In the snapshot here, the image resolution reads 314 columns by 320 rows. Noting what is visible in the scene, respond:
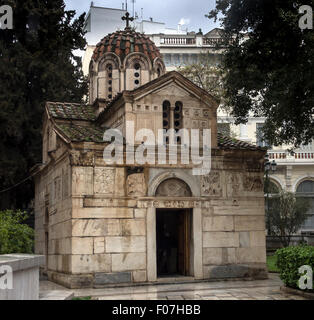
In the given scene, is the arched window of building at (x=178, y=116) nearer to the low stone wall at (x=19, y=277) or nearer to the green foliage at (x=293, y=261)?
the green foliage at (x=293, y=261)

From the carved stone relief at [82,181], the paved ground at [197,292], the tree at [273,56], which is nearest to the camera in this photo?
the paved ground at [197,292]

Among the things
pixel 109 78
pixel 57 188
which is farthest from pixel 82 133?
pixel 109 78

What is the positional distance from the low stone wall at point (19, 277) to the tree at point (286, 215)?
20.4m

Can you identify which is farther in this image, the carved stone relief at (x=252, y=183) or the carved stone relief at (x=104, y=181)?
the carved stone relief at (x=252, y=183)

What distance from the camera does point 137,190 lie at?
15031 millimetres

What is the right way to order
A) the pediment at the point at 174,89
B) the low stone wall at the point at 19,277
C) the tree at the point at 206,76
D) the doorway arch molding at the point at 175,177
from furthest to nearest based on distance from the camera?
the tree at the point at 206,76
the pediment at the point at 174,89
the doorway arch molding at the point at 175,177
the low stone wall at the point at 19,277

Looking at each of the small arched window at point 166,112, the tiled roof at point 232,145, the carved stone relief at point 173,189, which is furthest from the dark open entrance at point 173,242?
the small arched window at point 166,112

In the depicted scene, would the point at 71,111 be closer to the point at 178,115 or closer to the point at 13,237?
the point at 178,115

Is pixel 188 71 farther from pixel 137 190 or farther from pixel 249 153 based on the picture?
pixel 137 190

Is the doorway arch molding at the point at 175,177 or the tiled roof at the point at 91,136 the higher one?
the tiled roof at the point at 91,136

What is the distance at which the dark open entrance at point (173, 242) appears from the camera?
15820 mm

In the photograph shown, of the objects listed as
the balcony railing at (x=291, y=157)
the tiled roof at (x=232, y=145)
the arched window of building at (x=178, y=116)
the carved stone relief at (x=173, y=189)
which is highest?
the balcony railing at (x=291, y=157)
